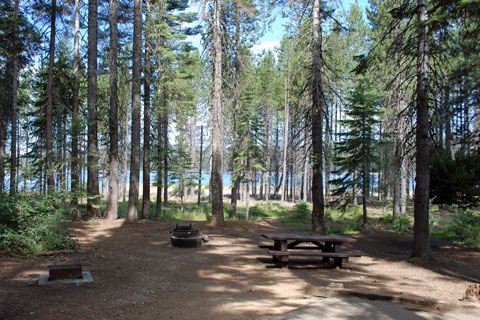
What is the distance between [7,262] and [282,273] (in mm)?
6132

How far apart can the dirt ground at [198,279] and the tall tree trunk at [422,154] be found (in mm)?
756

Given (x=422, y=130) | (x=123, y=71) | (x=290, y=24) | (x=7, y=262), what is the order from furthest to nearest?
(x=123, y=71)
(x=290, y=24)
(x=422, y=130)
(x=7, y=262)

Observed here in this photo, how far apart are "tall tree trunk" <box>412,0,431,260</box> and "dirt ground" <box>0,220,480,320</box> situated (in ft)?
2.48

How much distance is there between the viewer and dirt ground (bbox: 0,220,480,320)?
5164mm

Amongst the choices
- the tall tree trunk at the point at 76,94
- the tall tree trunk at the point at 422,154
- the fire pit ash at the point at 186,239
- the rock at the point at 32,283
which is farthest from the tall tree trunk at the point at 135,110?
the tall tree trunk at the point at 422,154

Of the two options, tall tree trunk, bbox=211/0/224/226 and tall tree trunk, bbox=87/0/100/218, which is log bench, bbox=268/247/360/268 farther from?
tall tree trunk, bbox=87/0/100/218

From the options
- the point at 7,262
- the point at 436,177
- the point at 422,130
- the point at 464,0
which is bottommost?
the point at 7,262

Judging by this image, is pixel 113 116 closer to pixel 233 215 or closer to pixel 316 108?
pixel 316 108

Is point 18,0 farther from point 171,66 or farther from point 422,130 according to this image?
point 422,130

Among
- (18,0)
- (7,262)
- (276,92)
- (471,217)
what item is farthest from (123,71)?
(276,92)

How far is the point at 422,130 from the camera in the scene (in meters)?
9.77

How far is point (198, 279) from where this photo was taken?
7355mm

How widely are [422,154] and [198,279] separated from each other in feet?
23.9

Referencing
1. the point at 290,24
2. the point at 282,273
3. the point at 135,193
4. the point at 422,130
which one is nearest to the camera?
the point at 282,273
